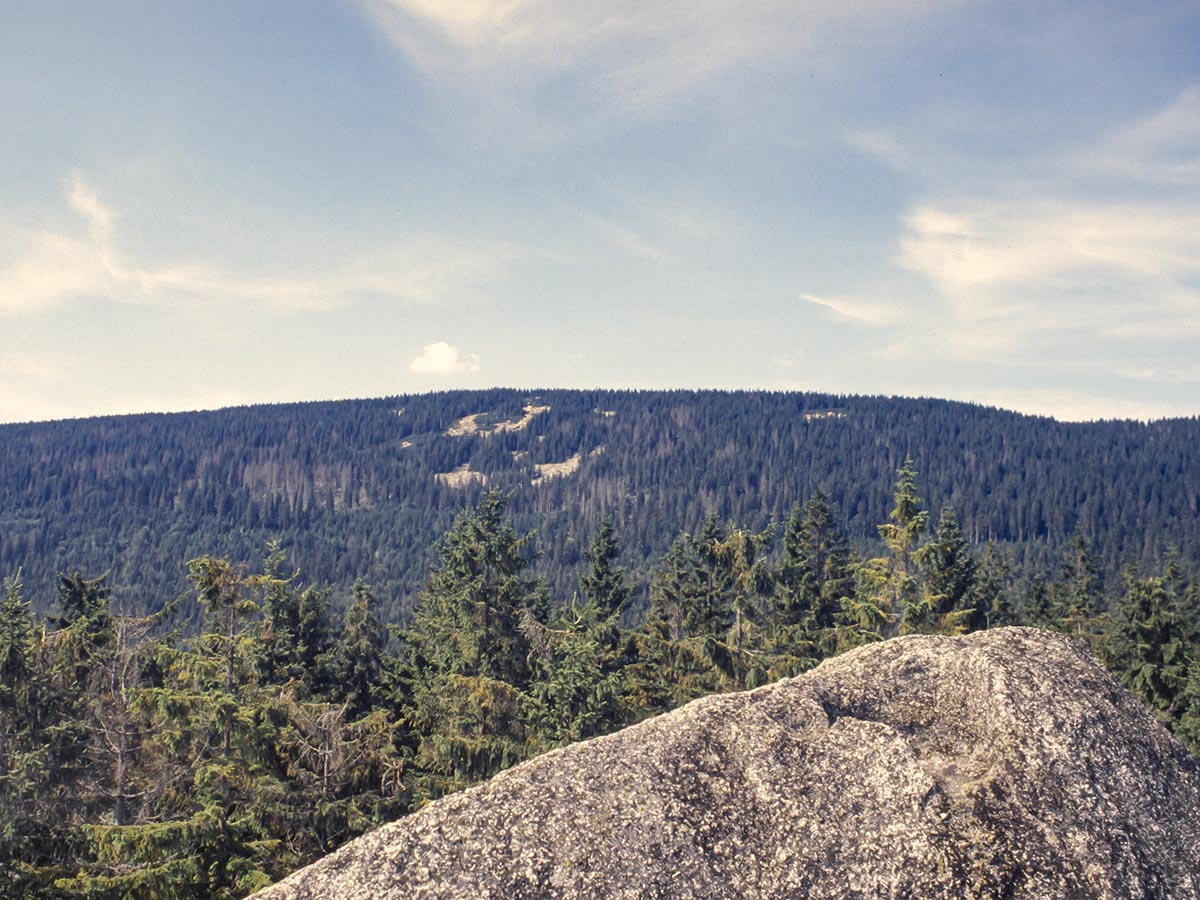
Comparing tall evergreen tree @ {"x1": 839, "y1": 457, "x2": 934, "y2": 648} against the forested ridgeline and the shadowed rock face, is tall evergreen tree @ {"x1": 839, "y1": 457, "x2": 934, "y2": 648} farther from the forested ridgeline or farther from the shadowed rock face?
the shadowed rock face

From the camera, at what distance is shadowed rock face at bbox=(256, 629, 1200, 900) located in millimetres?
8086

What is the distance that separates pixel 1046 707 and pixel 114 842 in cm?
1428

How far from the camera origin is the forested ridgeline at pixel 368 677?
54.2 ft

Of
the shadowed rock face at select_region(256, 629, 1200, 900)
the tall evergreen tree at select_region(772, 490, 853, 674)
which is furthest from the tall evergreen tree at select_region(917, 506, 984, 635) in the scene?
the shadowed rock face at select_region(256, 629, 1200, 900)

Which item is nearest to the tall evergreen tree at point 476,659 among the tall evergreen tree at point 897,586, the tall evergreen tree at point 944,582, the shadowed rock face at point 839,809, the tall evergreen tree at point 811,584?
the tall evergreen tree at point 811,584

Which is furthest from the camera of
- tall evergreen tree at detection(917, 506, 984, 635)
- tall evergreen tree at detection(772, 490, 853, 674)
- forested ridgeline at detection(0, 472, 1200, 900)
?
tall evergreen tree at detection(772, 490, 853, 674)

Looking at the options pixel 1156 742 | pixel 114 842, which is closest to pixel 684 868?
pixel 1156 742

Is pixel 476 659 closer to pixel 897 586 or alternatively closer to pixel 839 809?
pixel 897 586

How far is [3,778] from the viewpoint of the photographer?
14789mm

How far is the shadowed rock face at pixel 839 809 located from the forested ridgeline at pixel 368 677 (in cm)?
898

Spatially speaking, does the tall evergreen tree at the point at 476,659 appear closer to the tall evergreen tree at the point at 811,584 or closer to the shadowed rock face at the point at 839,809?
the tall evergreen tree at the point at 811,584

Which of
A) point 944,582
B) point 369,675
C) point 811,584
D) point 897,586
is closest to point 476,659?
point 369,675

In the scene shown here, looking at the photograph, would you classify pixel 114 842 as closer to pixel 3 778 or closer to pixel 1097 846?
pixel 3 778

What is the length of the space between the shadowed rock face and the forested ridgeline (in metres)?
8.98
